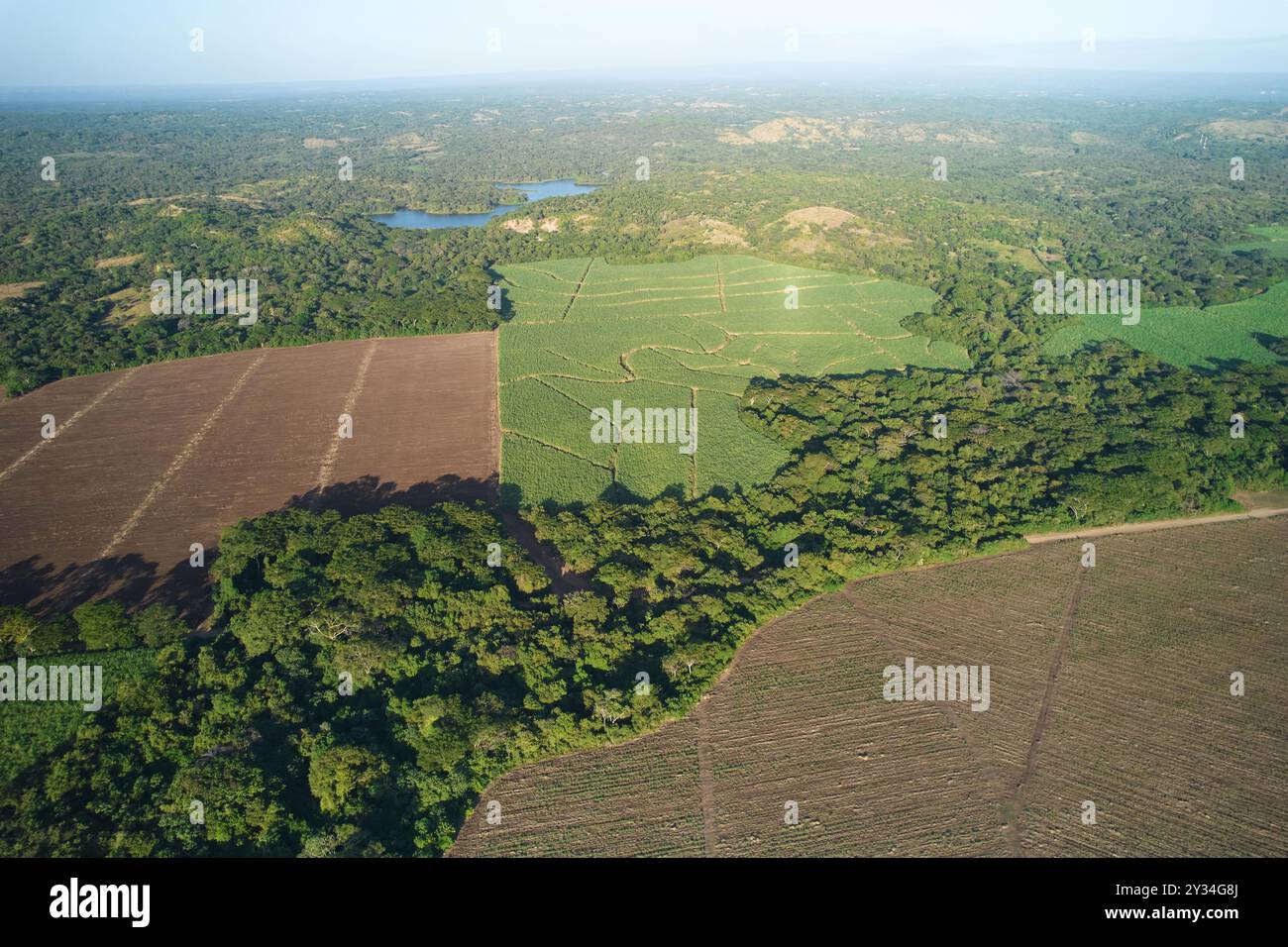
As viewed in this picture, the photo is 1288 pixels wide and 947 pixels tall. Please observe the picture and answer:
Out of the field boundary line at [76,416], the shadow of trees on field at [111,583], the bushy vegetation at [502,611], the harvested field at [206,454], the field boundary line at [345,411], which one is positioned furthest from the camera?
the field boundary line at [76,416]

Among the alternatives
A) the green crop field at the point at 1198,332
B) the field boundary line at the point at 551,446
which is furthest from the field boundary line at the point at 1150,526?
the green crop field at the point at 1198,332

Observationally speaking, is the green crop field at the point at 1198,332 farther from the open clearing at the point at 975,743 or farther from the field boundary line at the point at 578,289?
the field boundary line at the point at 578,289

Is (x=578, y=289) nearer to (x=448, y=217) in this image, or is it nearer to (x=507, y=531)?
(x=507, y=531)

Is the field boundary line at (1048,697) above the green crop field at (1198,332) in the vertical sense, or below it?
below

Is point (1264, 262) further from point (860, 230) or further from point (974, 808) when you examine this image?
point (974, 808)

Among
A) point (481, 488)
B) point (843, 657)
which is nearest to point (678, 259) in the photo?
point (481, 488)

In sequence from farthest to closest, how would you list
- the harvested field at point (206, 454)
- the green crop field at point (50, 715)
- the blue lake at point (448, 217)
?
the blue lake at point (448, 217), the harvested field at point (206, 454), the green crop field at point (50, 715)
